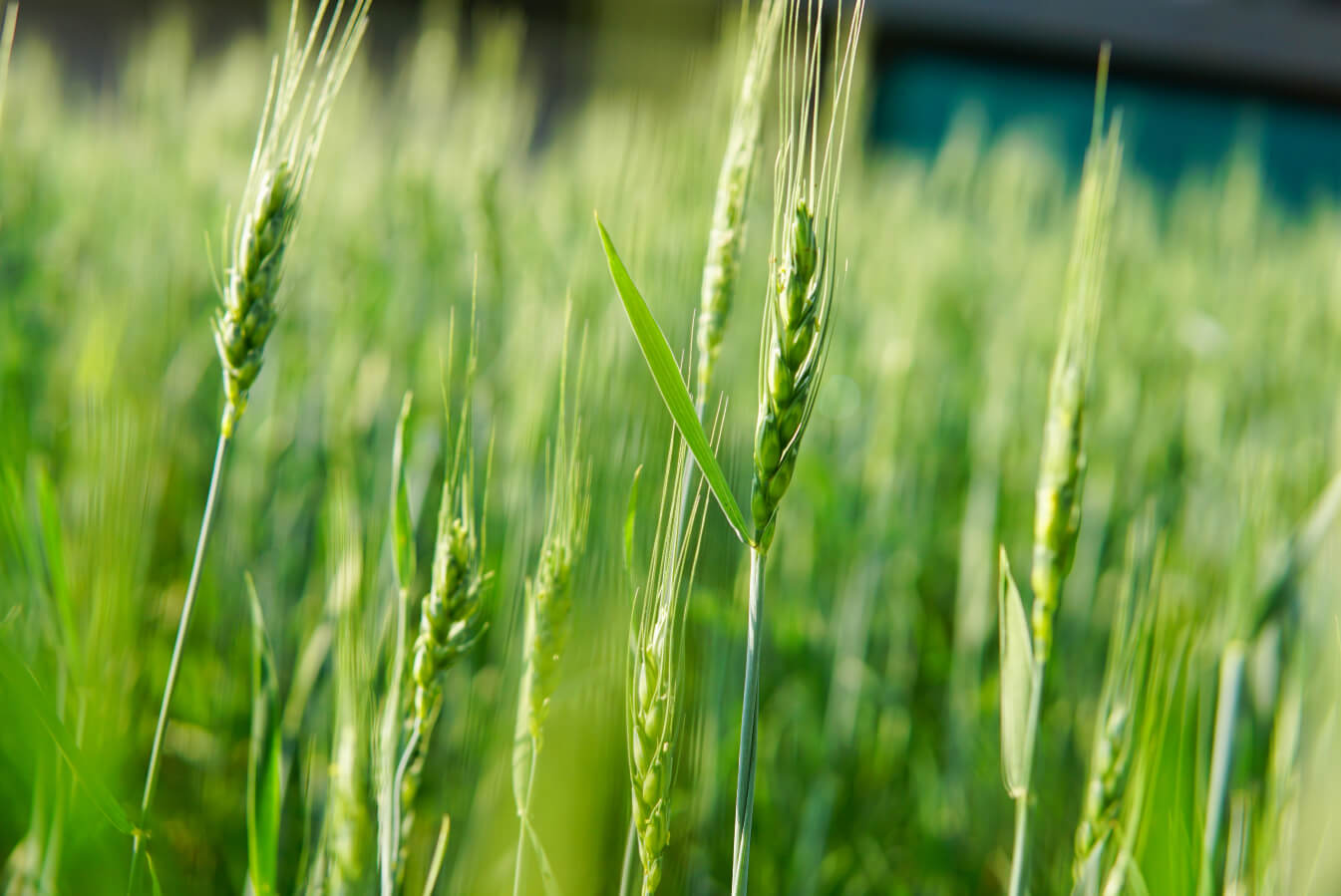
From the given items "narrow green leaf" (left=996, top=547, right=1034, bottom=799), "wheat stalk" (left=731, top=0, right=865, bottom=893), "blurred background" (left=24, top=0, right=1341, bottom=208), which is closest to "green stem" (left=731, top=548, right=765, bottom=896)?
"wheat stalk" (left=731, top=0, right=865, bottom=893)

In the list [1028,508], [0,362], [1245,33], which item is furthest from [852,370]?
[1245,33]

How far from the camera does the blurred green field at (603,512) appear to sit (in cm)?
32

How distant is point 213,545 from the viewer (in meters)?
0.60

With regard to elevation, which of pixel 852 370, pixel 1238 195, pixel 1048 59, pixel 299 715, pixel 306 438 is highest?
pixel 1048 59

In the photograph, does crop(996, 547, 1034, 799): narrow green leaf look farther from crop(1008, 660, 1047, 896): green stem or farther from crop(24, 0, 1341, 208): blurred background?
crop(24, 0, 1341, 208): blurred background

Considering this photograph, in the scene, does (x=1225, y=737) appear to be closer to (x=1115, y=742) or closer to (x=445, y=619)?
(x=1115, y=742)

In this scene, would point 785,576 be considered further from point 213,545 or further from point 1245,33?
point 1245,33

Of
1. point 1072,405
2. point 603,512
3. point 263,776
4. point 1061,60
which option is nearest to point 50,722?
point 263,776

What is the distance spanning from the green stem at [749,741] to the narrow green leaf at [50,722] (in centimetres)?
16

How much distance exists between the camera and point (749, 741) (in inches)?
9.0

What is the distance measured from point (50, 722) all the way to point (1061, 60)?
6.39 meters

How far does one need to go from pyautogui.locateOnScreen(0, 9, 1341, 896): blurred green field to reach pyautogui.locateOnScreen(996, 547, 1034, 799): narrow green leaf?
40mm

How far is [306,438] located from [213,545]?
16cm

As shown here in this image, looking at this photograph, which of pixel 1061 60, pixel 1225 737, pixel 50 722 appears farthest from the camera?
pixel 1061 60
